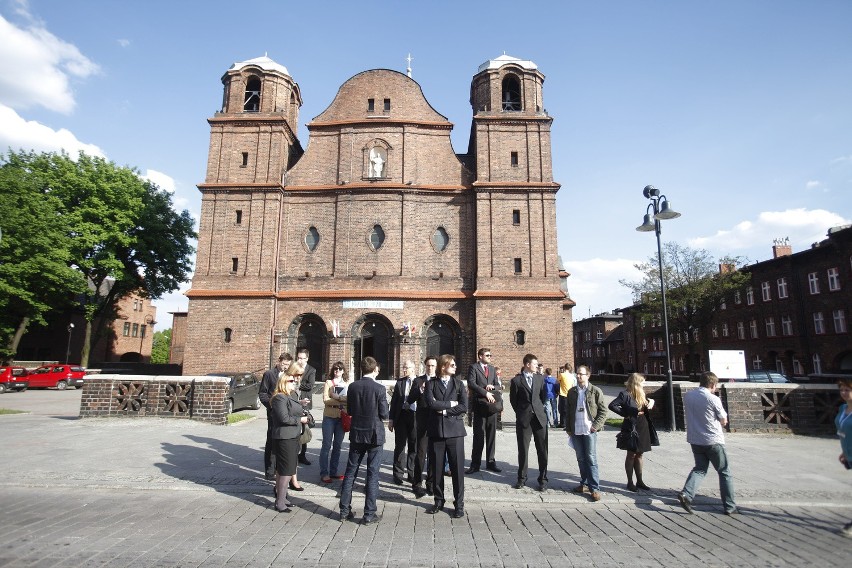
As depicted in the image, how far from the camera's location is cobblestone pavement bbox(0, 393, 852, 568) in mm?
4418

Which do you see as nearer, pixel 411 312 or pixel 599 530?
pixel 599 530

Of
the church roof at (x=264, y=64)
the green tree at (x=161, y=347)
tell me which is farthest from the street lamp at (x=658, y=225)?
the green tree at (x=161, y=347)

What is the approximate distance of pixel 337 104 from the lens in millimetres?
26016

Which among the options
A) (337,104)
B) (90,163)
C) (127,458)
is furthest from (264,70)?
(127,458)

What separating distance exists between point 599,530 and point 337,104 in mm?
25466

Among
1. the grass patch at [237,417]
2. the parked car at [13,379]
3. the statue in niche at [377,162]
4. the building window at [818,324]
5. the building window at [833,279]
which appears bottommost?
the grass patch at [237,417]

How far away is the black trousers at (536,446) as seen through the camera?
676 cm

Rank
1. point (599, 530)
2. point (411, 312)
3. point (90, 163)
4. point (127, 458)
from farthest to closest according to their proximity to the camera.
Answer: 1. point (90, 163)
2. point (411, 312)
3. point (127, 458)
4. point (599, 530)

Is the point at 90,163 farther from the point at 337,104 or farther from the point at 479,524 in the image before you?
the point at 479,524

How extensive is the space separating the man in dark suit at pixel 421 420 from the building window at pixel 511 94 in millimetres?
21841

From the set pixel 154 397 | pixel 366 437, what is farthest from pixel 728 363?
pixel 154 397

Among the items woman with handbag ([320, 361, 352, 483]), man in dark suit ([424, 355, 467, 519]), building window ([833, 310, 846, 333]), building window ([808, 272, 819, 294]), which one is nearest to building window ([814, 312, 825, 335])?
building window ([833, 310, 846, 333])

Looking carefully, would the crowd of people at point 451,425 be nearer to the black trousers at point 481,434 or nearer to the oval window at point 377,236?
the black trousers at point 481,434

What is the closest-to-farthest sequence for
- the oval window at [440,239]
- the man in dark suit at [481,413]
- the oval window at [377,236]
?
the man in dark suit at [481,413] → the oval window at [377,236] → the oval window at [440,239]
